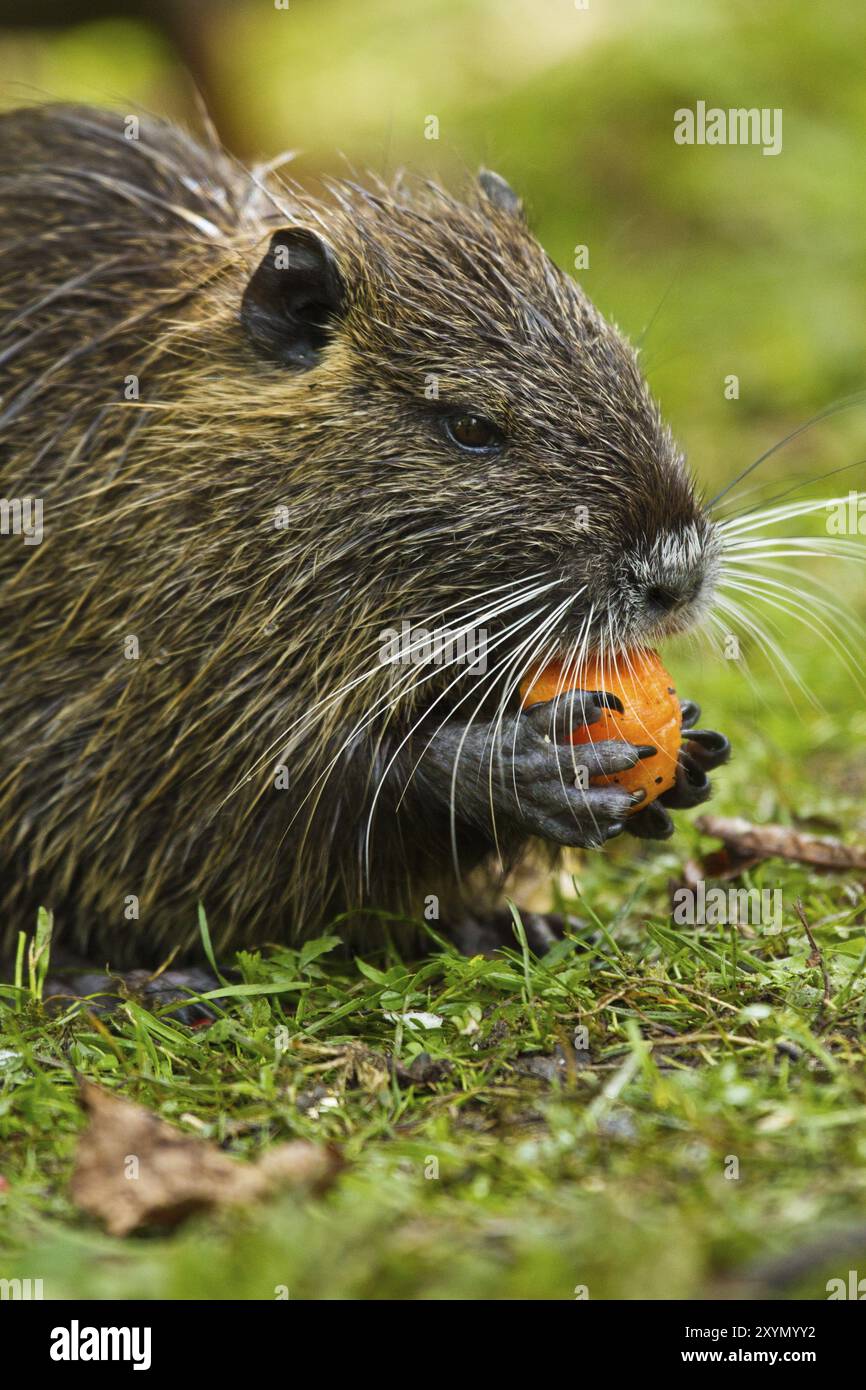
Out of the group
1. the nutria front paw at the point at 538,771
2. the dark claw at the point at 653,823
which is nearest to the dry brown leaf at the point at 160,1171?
the nutria front paw at the point at 538,771

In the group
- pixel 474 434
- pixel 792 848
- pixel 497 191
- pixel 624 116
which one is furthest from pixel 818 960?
pixel 624 116

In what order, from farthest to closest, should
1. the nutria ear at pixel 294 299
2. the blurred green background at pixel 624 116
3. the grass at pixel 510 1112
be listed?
the blurred green background at pixel 624 116 < the nutria ear at pixel 294 299 < the grass at pixel 510 1112

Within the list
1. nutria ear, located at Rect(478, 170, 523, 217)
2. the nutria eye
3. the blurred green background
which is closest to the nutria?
the nutria eye

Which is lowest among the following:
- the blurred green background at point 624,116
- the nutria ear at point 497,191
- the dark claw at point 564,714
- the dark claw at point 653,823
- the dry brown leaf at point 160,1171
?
the dry brown leaf at point 160,1171

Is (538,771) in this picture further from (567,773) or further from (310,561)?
(310,561)

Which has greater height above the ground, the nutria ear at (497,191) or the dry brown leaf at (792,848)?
the nutria ear at (497,191)

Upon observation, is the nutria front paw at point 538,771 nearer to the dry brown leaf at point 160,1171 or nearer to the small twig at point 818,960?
the small twig at point 818,960
